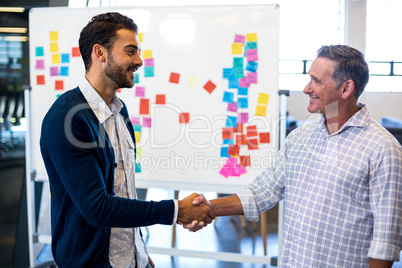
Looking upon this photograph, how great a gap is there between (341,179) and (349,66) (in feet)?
1.51

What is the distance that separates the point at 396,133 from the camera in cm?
418

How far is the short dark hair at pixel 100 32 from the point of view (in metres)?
1.65

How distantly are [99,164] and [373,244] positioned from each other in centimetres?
101

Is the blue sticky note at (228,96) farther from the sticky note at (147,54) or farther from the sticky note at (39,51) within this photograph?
the sticky note at (39,51)

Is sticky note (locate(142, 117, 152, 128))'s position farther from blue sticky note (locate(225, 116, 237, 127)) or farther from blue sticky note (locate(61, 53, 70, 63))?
blue sticky note (locate(61, 53, 70, 63))

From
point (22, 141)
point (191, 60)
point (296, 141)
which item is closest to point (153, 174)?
point (191, 60)

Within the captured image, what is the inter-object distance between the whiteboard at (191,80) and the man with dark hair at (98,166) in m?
1.19

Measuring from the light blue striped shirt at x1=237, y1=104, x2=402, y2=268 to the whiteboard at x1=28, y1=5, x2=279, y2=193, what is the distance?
1.13 meters

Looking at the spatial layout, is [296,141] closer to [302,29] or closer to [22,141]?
[22,141]

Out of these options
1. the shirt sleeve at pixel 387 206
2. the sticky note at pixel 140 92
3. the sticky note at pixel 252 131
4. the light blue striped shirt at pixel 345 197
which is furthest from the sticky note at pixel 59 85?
the shirt sleeve at pixel 387 206

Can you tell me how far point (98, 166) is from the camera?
1447 mm

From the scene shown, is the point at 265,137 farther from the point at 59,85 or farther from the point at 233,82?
the point at 59,85

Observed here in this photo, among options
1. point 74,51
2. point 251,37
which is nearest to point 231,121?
point 251,37

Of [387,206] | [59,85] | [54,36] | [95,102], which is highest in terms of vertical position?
[54,36]
